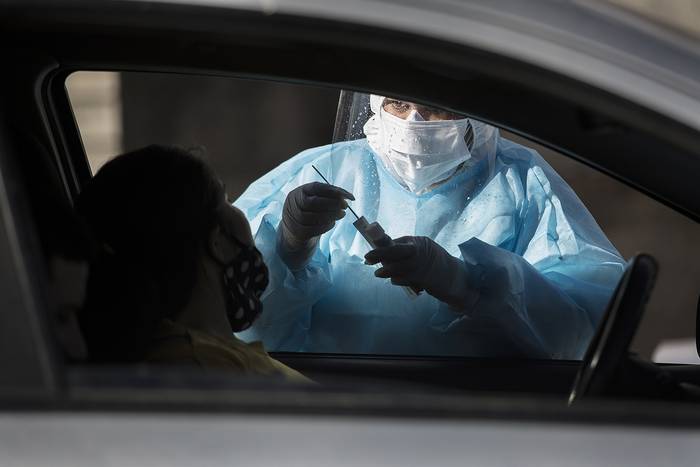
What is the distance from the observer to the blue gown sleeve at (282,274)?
2.68 m

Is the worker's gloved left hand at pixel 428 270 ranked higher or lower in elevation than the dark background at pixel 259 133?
lower

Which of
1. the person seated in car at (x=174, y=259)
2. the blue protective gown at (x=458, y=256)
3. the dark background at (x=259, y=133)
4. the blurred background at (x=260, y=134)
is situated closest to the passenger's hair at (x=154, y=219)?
the person seated in car at (x=174, y=259)

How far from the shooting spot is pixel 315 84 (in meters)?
1.85

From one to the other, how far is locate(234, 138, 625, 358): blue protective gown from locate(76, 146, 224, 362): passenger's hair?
0.61 metres

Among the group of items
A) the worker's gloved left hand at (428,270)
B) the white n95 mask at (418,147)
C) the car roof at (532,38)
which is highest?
the car roof at (532,38)

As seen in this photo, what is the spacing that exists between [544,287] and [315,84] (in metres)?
0.99

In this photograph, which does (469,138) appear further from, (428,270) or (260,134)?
(260,134)

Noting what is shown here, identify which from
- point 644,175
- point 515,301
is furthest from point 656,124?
point 515,301

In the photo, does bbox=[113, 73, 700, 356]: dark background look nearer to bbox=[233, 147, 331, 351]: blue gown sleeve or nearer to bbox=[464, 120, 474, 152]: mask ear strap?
bbox=[233, 147, 331, 351]: blue gown sleeve

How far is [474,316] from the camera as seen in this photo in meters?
2.61

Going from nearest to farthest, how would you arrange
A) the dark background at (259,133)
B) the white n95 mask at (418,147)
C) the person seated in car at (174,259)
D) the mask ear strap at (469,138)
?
the person seated in car at (174,259) → the mask ear strap at (469,138) → the white n95 mask at (418,147) → the dark background at (259,133)

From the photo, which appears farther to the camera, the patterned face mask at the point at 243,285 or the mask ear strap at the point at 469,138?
the mask ear strap at the point at 469,138

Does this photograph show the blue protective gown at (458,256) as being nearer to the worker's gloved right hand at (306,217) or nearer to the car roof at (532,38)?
the worker's gloved right hand at (306,217)

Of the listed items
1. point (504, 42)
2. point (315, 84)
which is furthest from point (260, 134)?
point (504, 42)
